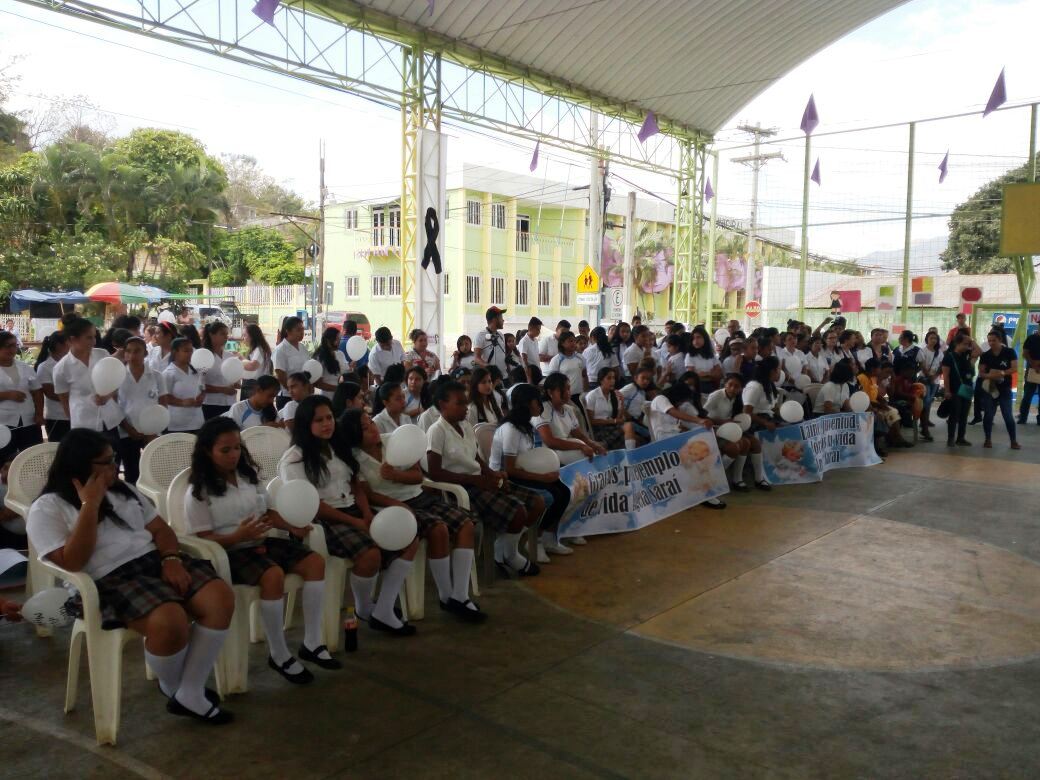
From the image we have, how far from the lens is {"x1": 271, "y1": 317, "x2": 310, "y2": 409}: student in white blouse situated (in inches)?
258

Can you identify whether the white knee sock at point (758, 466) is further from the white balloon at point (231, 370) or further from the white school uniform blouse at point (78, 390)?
the white school uniform blouse at point (78, 390)

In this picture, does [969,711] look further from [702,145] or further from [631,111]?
[702,145]

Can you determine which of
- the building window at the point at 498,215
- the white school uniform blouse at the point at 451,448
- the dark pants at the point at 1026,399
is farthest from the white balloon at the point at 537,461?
the building window at the point at 498,215

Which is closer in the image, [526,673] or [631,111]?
[526,673]

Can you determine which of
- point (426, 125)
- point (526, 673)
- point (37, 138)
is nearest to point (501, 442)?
point (526, 673)

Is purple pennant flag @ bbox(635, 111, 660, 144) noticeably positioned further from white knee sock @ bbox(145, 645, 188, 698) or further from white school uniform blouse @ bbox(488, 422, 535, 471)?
white knee sock @ bbox(145, 645, 188, 698)

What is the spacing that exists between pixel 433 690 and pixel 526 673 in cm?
44

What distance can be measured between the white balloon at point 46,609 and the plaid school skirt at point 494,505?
2.14 metres

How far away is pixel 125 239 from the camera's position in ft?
93.0

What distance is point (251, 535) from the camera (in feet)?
11.1

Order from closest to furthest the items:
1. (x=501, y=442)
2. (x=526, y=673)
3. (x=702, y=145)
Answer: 1. (x=526, y=673)
2. (x=501, y=442)
3. (x=702, y=145)

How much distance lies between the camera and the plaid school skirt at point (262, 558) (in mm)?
3363

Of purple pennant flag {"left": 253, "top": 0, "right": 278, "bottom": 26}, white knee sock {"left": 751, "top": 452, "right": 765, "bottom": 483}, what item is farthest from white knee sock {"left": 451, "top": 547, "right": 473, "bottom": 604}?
purple pennant flag {"left": 253, "top": 0, "right": 278, "bottom": 26}

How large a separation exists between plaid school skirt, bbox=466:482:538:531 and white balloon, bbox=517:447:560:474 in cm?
31
